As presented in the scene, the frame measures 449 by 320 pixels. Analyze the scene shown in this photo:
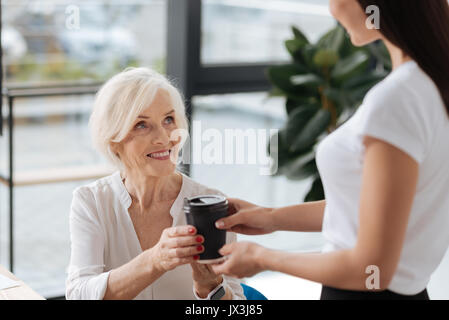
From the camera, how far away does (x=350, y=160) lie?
118 cm

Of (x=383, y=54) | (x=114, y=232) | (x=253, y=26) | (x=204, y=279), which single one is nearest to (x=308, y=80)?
(x=383, y=54)

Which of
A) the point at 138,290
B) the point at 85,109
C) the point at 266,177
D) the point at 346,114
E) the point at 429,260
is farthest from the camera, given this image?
the point at 266,177

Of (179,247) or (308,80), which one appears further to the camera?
(308,80)

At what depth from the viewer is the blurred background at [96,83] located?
3398 mm

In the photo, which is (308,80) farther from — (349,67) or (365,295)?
(365,295)

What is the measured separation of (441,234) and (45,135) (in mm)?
2894

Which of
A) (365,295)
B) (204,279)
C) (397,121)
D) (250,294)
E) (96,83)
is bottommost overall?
(250,294)

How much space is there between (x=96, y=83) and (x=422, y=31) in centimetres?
258

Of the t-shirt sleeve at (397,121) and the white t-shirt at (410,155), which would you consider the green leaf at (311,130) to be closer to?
the white t-shirt at (410,155)

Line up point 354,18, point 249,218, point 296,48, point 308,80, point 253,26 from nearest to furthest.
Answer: point 354,18 → point 249,218 → point 308,80 → point 296,48 → point 253,26

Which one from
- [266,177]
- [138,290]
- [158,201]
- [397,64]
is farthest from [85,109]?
[397,64]

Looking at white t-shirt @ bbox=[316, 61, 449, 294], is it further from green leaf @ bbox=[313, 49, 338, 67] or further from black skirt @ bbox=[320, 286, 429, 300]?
green leaf @ bbox=[313, 49, 338, 67]

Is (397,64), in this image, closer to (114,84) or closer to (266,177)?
(114,84)

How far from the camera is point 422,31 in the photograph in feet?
3.82
